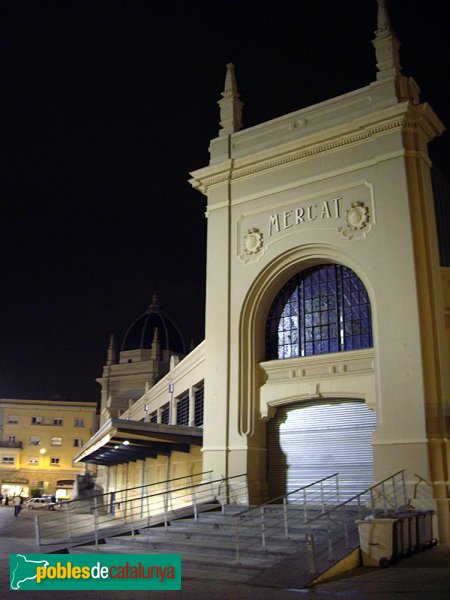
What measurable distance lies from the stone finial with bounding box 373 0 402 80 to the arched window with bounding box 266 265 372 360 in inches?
221

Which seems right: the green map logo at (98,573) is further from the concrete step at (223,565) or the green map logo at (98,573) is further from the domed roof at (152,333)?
the domed roof at (152,333)

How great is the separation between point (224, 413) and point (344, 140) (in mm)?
8557

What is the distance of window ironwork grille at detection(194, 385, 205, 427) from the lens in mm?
24578

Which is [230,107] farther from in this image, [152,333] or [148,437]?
[152,333]

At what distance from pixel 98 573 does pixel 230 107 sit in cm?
1567

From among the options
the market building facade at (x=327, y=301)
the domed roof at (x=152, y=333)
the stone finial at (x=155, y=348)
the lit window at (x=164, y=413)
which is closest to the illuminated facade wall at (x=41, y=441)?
the domed roof at (x=152, y=333)

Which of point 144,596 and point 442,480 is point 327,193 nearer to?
point 442,480

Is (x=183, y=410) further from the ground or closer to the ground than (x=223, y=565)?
further from the ground

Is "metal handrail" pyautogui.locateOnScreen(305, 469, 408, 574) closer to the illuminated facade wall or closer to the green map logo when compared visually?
the green map logo

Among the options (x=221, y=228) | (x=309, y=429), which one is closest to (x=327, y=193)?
(x=221, y=228)

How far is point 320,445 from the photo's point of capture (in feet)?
59.1

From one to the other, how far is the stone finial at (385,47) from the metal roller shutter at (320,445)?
9.19m

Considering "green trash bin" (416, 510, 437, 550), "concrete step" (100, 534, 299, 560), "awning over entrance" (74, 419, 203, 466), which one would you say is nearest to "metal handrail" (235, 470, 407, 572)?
"concrete step" (100, 534, 299, 560)

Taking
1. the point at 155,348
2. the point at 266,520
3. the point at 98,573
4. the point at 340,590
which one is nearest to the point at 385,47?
the point at 266,520
